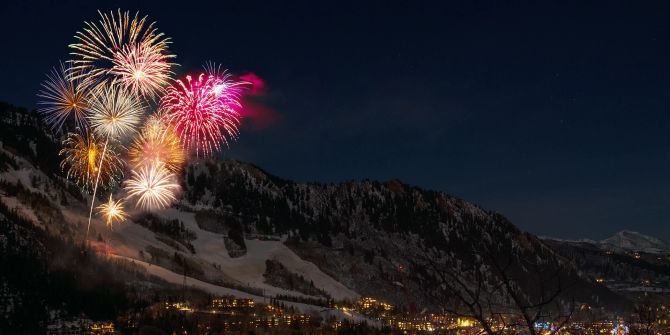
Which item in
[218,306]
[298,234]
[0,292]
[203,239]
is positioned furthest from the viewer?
[298,234]

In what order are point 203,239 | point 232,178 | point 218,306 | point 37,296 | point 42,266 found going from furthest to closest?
1. point 232,178
2. point 203,239
3. point 218,306
4. point 42,266
5. point 37,296

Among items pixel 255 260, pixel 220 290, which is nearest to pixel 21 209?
pixel 220 290

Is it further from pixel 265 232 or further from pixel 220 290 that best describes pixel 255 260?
pixel 220 290

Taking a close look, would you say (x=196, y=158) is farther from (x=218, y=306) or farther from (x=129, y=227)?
(x=218, y=306)

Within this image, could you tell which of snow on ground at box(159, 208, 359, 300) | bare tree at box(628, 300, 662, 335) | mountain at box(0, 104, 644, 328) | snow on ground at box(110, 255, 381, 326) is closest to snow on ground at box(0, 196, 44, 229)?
mountain at box(0, 104, 644, 328)

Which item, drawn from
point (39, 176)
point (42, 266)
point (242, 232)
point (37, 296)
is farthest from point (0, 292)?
point (242, 232)
